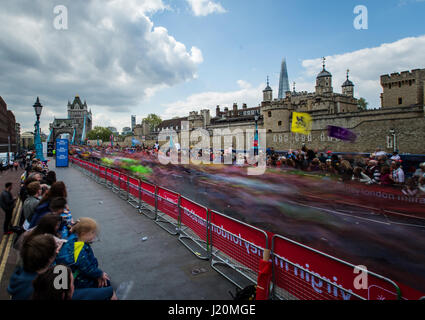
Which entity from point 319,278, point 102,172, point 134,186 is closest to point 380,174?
point 319,278

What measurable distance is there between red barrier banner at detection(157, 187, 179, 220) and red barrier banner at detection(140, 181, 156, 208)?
0.50 meters

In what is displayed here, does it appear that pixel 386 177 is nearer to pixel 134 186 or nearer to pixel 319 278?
pixel 319 278

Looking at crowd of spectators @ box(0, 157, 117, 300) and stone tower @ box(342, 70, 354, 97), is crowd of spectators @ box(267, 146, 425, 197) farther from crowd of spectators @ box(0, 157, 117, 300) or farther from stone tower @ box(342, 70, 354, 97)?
stone tower @ box(342, 70, 354, 97)

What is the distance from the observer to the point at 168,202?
7.91m

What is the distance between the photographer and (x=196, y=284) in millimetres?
4578

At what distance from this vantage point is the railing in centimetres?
306

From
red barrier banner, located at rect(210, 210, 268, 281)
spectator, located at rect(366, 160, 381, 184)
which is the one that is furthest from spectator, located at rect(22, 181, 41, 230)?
spectator, located at rect(366, 160, 381, 184)

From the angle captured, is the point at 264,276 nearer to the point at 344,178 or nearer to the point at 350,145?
the point at 344,178

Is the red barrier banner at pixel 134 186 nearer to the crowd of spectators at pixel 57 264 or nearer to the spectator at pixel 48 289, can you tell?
the crowd of spectators at pixel 57 264

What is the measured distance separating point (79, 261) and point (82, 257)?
0.06m
